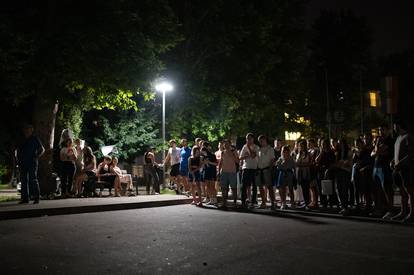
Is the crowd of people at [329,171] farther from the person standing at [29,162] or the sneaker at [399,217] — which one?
the person standing at [29,162]

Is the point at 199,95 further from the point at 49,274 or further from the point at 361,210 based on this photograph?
the point at 49,274

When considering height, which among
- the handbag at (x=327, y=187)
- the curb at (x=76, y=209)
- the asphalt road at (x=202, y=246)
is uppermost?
the handbag at (x=327, y=187)

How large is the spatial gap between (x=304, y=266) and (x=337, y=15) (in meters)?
48.9

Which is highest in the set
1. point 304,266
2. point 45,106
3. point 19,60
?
point 19,60

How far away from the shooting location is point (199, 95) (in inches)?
1142

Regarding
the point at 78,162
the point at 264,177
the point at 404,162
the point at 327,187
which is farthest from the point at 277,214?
the point at 78,162

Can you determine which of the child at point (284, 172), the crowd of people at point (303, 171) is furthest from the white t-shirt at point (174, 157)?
the child at point (284, 172)

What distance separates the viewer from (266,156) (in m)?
14.3

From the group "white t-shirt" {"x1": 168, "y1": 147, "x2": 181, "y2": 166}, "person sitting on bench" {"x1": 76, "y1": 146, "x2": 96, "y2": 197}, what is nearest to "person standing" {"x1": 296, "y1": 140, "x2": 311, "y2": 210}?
"white t-shirt" {"x1": 168, "y1": 147, "x2": 181, "y2": 166}

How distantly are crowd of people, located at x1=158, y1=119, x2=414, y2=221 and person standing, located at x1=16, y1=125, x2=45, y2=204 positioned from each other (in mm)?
4423

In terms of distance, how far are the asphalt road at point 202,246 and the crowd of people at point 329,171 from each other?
1.46 m

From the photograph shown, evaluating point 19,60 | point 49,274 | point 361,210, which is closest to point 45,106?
point 19,60

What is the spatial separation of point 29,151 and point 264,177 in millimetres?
6357

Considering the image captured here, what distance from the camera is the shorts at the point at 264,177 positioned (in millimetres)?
14148
